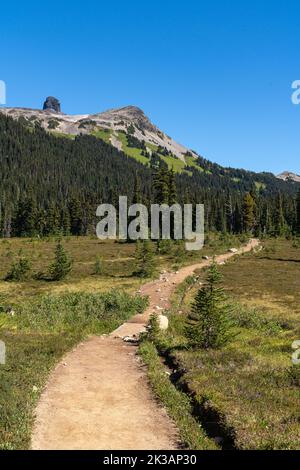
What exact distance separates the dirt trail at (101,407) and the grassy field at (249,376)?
1559 mm

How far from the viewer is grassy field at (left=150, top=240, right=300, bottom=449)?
11.3 meters

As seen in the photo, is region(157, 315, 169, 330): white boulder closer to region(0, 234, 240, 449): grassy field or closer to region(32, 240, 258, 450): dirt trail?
region(0, 234, 240, 449): grassy field

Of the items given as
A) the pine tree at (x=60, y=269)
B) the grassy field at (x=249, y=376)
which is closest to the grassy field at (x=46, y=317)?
the pine tree at (x=60, y=269)

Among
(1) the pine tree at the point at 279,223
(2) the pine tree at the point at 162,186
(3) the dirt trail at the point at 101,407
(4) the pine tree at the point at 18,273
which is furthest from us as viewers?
(1) the pine tree at the point at 279,223

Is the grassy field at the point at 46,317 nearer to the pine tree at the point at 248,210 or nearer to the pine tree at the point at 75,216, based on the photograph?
the pine tree at the point at 248,210

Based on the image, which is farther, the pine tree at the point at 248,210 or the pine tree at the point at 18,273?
the pine tree at the point at 248,210

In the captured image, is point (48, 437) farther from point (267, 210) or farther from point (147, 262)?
point (267, 210)

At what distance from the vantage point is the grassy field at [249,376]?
37.1ft

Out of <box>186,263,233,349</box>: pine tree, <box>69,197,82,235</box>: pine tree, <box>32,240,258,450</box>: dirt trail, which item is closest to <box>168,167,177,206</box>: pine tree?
<box>69,197,82,235</box>: pine tree

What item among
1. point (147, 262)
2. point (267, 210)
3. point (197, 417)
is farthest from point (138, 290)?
point (267, 210)

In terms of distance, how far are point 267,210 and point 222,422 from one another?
124011mm

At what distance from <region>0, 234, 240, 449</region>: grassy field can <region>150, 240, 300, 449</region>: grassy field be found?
510cm
